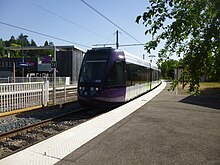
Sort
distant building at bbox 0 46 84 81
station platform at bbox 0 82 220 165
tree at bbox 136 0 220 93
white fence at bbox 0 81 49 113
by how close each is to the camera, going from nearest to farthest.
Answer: tree at bbox 136 0 220 93
station platform at bbox 0 82 220 165
white fence at bbox 0 81 49 113
distant building at bbox 0 46 84 81

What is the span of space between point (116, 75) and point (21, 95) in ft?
16.0

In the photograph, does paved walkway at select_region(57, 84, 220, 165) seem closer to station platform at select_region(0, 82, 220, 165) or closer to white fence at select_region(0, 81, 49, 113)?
station platform at select_region(0, 82, 220, 165)

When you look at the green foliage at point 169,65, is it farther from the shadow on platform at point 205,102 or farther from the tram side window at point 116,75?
the shadow on platform at point 205,102

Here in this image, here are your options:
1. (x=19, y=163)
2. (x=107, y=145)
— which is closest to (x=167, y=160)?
(x=107, y=145)

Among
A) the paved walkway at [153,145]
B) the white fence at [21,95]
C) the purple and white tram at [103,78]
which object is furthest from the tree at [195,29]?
the white fence at [21,95]

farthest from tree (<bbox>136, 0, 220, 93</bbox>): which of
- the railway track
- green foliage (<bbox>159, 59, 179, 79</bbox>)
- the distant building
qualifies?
the distant building

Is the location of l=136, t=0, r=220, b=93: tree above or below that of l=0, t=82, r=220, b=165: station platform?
above

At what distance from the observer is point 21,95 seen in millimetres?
11461

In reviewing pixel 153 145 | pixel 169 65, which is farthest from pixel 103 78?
pixel 169 65

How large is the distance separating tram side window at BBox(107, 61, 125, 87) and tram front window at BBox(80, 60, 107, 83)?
431 millimetres

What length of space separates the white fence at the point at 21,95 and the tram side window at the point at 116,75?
173 inches

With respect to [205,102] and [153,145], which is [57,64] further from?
[153,145]

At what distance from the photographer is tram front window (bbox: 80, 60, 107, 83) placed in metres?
10.8

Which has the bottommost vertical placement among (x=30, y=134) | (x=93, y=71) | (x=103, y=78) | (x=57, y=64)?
(x=30, y=134)
